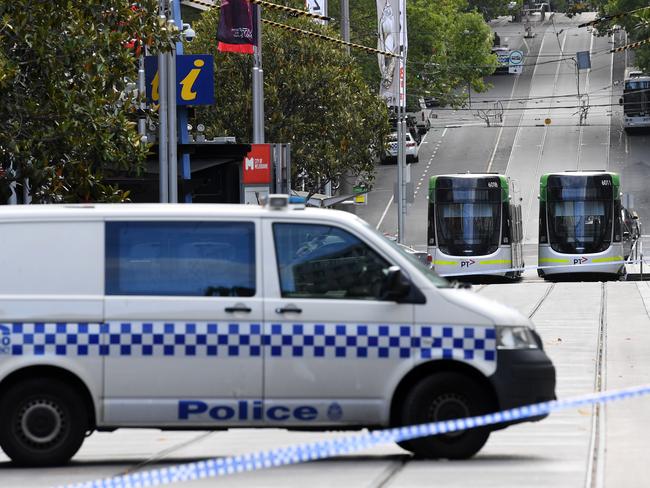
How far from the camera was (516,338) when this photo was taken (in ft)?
32.6

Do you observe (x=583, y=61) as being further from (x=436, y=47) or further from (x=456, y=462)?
(x=456, y=462)

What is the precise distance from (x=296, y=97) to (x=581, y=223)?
14094 millimetres

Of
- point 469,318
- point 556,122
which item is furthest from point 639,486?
point 556,122

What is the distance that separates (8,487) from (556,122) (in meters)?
86.5

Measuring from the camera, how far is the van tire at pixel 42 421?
31.9ft

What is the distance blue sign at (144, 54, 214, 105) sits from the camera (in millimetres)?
28734

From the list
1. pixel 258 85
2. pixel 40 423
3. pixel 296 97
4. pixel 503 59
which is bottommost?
pixel 40 423

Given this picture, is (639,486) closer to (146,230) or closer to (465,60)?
(146,230)

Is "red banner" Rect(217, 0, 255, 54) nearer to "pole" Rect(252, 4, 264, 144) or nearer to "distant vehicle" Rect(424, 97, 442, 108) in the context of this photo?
"pole" Rect(252, 4, 264, 144)

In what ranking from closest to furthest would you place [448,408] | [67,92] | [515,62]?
[448,408] → [67,92] → [515,62]

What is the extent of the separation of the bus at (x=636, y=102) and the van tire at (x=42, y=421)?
75659mm

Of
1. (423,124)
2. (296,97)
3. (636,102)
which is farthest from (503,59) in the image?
(296,97)

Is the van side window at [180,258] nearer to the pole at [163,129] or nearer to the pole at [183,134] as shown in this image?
the pole at [163,129]

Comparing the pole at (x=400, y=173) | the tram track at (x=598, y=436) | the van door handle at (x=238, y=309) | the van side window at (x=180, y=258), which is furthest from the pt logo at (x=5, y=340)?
the pole at (x=400, y=173)
